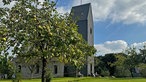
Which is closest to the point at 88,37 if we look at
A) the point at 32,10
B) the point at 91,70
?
the point at 91,70

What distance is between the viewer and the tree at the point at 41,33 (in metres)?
7.39

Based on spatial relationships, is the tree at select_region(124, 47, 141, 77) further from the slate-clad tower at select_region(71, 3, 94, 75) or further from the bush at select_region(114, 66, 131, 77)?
the slate-clad tower at select_region(71, 3, 94, 75)

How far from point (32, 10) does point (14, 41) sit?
3.84 feet

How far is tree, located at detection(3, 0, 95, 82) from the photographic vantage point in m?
7.39

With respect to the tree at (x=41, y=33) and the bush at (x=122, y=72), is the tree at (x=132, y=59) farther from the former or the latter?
Answer: the tree at (x=41, y=33)

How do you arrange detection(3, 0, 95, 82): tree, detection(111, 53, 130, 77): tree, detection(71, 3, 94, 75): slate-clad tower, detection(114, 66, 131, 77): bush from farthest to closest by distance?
detection(71, 3, 94, 75): slate-clad tower, detection(111, 53, 130, 77): tree, detection(114, 66, 131, 77): bush, detection(3, 0, 95, 82): tree

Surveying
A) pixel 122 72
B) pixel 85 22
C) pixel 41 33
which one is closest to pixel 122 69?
pixel 122 72

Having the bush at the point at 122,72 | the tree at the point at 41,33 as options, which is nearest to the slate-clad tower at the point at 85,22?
the bush at the point at 122,72

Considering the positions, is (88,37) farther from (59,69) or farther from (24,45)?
(24,45)

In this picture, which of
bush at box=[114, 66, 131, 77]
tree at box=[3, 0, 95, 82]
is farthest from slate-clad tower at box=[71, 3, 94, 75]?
tree at box=[3, 0, 95, 82]

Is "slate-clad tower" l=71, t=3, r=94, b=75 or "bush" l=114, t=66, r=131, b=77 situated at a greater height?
"slate-clad tower" l=71, t=3, r=94, b=75

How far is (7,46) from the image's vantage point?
299 inches

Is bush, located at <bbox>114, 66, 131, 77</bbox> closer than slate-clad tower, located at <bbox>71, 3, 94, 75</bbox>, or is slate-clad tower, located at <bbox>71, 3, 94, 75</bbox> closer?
bush, located at <bbox>114, 66, 131, 77</bbox>

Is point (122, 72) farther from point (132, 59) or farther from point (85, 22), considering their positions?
point (85, 22)
